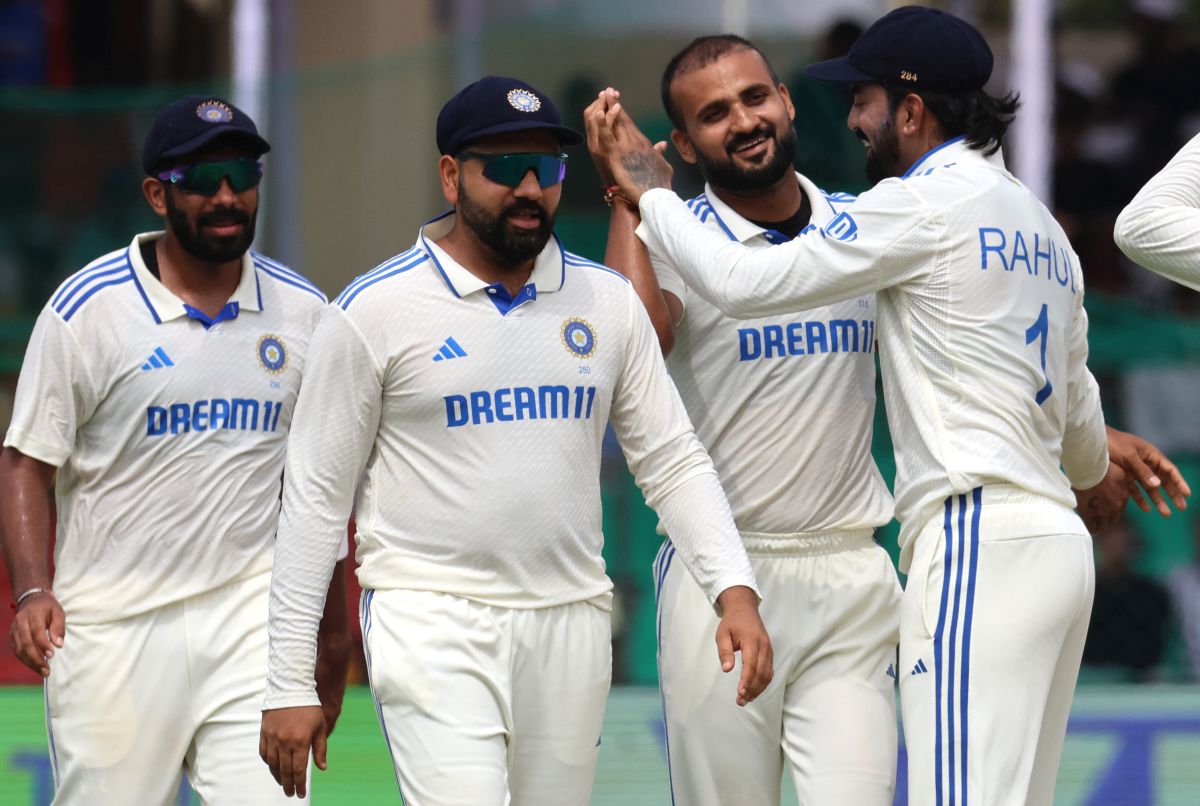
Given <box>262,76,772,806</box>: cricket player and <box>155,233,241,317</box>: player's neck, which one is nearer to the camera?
<box>262,76,772,806</box>: cricket player

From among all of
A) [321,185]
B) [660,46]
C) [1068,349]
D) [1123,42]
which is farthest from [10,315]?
[1123,42]

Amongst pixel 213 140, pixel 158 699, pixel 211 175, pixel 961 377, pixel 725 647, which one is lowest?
pixel 158 699

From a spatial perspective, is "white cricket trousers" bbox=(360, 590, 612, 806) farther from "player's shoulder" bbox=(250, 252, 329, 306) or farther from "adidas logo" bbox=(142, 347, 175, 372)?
"player's shoulder" bbox=(250, 252, 329, 306)

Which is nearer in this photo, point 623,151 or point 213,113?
point 623,151

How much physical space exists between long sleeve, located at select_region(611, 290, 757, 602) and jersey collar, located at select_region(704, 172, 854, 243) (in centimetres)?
46

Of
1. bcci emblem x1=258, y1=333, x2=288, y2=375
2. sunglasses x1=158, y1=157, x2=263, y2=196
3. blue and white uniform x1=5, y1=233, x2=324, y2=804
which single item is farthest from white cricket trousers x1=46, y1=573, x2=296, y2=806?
sunglasses x1=158, y1=157, x2=263, y2=196

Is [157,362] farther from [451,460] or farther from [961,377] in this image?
[961,377]

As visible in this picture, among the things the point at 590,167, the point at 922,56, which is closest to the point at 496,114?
the point at 922,56

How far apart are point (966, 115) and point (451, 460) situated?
150 cm

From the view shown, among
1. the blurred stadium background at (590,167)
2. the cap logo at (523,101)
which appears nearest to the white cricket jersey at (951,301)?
the cap logo at (523,101)

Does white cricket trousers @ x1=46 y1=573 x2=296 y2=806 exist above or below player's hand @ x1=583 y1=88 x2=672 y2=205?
below

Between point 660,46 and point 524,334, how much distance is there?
6266mm

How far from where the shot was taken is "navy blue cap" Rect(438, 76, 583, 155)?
4734 millimetres

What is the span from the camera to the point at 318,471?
4.67 meters
